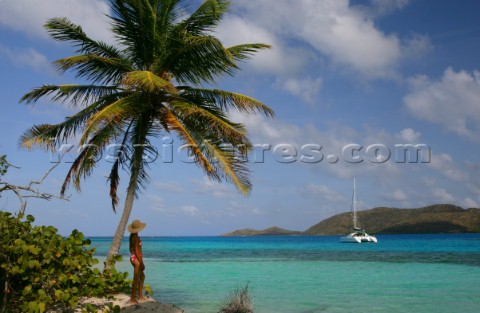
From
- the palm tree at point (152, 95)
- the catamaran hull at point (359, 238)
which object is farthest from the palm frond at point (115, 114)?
the catamaran hull at point (359, 238)

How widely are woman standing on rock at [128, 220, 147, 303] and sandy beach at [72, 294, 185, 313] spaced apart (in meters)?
0.22

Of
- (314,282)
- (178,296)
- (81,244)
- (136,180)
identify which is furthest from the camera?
(314,282)

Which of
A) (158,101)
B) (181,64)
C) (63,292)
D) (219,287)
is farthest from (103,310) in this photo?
(219,287)

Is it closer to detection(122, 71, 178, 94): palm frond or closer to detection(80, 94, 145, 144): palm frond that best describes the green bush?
detection(80, 94, 145, 144): palm frond

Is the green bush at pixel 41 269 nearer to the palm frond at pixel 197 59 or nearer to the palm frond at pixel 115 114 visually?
the palm frond at pixel 115 114

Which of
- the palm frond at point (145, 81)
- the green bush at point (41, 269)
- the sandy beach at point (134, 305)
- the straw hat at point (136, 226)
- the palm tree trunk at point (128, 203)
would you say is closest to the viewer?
the green bush at point (41, 269)

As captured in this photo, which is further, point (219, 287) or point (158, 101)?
point (219, 287)

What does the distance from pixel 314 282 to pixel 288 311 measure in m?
7.51

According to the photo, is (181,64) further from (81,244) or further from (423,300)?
(423,300)

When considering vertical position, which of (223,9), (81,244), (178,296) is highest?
(223,9)

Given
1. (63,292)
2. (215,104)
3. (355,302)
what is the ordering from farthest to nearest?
1. (355,302)
2. (215,104)
3. (63,292)

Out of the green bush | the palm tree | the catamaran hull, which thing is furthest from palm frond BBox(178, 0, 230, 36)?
the catamaran hull

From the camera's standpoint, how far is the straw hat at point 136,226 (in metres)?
9.45

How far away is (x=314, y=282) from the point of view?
20.4 metres
